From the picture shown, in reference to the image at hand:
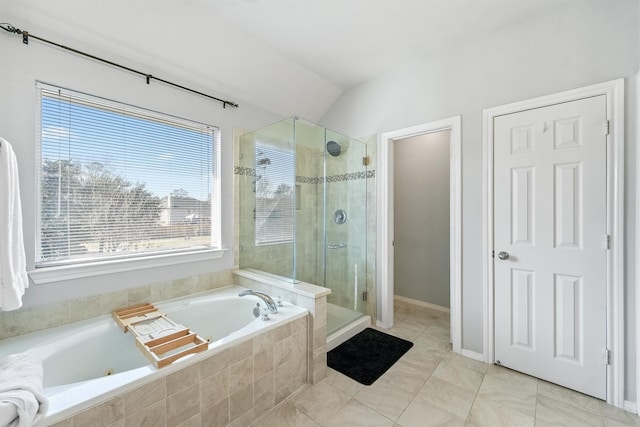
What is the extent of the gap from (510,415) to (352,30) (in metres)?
2.94

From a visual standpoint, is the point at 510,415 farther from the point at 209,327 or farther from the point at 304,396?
the point at 209,327

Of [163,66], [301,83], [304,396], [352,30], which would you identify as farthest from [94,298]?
[352,30]

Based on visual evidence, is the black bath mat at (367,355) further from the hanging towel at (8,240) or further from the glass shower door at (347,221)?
the hanging towel at (8,240)

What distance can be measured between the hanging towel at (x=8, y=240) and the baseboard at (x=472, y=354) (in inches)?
119

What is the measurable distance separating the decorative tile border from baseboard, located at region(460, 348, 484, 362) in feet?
6.04

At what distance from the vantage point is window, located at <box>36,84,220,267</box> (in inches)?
68.8

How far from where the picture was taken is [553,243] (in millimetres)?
1920

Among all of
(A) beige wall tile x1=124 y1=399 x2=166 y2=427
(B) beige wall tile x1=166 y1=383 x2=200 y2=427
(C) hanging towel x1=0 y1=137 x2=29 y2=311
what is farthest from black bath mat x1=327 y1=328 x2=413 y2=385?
(C) hanging towel x1=0 y1=137 x2=29 y2=311

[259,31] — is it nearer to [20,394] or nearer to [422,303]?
[20,394]

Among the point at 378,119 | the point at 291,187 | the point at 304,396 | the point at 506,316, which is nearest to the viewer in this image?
the point at 304,396

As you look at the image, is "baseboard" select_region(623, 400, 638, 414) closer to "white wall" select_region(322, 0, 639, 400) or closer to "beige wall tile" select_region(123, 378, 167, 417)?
"white wall" select_region(322, 0, 639, 400)

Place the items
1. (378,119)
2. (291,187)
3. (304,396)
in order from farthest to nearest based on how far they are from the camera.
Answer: (378,119) < (291,187) < (304,396)

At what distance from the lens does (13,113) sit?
1579mm

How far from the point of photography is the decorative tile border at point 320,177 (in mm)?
2703
